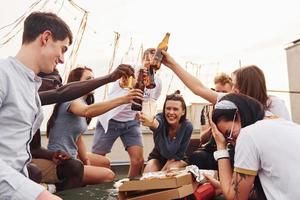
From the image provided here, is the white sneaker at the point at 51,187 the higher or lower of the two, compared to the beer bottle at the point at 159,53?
lower

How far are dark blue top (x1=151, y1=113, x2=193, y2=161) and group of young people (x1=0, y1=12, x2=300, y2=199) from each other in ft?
0.03

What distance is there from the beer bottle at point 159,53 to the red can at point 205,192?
949mm

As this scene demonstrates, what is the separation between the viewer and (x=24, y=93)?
1178mm

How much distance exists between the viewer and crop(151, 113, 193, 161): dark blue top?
343 centimetres

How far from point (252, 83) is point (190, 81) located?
2.16 feet

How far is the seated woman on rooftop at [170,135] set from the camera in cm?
343

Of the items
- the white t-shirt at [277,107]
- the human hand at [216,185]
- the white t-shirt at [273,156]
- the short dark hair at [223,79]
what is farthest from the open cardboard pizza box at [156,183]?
the short dark hair at [223,79]

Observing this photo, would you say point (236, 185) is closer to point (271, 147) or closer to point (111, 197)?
point (271, 147)

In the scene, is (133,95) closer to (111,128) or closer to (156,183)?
(156,183)

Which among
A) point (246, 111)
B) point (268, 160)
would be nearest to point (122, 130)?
point (246, 111)

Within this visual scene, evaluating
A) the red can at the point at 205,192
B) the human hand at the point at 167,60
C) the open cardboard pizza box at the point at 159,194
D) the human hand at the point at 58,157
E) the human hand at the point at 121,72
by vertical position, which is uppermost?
the human hand at the point at 167,60

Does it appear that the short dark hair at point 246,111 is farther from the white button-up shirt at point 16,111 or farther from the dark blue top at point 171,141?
the dark blue top at point 171,141

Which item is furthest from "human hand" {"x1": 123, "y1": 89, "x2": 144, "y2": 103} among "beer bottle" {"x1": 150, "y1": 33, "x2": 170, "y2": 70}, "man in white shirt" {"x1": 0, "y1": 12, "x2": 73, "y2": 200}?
"man in white shirt" {"x1": 0, "y1": 12, "x2": 73, "y2": 200}

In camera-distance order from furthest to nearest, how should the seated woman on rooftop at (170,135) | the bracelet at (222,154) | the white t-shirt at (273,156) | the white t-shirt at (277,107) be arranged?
the seated woman on rooftop at (170,135), the white t-shirt at (277,107), the bracelet at (222,154), the white t-shirt at (273,156)
